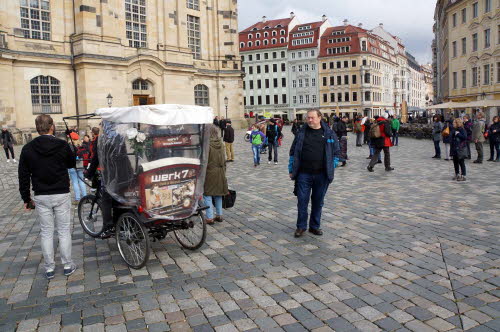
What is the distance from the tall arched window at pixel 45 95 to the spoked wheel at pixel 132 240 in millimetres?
29708

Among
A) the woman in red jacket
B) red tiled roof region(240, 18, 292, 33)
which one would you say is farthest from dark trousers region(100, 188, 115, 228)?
red tiled roof region(240, 18, 292, 33)

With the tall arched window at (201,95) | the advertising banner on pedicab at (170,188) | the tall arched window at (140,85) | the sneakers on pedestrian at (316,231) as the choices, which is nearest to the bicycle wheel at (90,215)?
the advertising banner on pedicab at (170,188)

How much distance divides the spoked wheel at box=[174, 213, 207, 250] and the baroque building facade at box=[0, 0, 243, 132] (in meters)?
28.2

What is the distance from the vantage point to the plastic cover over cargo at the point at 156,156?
575cm

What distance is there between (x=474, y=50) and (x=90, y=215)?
4565 cm

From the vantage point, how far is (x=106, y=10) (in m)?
34.0

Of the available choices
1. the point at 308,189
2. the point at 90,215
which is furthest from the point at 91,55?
the point at 308,189

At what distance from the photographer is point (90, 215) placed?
301 inches

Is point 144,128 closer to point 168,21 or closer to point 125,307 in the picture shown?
point 125,307

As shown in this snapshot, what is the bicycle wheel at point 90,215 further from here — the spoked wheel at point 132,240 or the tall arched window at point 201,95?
the tall arched window at point 201,95

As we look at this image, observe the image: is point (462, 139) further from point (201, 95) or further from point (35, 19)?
point (201, 95)

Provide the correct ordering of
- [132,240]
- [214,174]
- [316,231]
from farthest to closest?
[214,174]
[316,231]
[132,240]

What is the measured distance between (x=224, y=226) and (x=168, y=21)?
114ft

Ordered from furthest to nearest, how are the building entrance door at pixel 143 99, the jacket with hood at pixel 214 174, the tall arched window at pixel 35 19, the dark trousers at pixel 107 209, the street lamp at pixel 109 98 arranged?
the building entrance door at pixel 143 99
the tall arched window at pixel 35 19
the street lamp at pixel 109 98
the jacket with hood at pixel 214 174
the dark trousers at pixel 107 209
